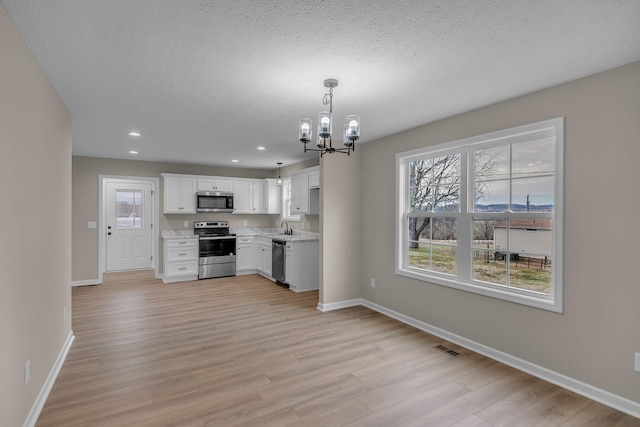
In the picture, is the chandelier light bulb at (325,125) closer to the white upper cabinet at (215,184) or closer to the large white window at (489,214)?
the large white window at (489,214)

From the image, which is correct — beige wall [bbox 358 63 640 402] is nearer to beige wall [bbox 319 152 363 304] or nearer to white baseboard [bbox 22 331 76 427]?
beige wall [bbox 319 152 363 304]

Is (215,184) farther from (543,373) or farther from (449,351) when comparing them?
(543,373)

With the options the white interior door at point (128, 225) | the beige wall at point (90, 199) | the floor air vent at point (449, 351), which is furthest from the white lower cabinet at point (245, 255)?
the floor air vent at point (449, 351)

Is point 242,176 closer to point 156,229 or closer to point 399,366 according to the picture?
point 156,229

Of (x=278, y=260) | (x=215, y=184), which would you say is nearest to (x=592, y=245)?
(x=278, y=260)

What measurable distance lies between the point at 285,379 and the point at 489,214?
247 cm

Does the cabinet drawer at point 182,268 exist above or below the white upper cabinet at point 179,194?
below

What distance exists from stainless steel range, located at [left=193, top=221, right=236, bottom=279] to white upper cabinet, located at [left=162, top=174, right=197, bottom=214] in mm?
464

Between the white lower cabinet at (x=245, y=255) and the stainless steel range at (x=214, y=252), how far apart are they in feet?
0.32

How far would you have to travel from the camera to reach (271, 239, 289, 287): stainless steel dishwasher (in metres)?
6.03

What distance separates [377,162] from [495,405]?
312cm

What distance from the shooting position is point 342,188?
15.7ft

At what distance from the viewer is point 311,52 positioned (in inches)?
85.0

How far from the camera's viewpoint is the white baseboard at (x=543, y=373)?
231cm
